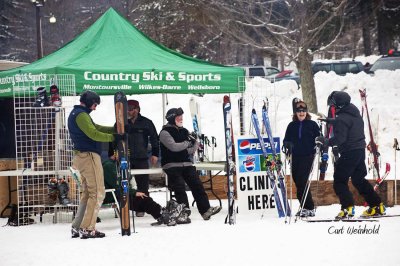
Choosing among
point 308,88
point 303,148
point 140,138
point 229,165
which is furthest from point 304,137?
point 308,88

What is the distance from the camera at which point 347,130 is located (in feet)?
36.6

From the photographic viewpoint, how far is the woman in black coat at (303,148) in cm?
1179

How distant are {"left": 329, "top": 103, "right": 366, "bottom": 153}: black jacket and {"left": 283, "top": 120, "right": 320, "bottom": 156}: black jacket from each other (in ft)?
2.00

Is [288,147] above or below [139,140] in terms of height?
below

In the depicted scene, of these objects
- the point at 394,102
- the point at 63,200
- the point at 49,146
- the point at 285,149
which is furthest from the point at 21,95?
the point at 394,102

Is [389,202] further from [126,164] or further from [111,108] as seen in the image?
[111,108]

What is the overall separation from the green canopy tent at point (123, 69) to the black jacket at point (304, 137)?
1.32m

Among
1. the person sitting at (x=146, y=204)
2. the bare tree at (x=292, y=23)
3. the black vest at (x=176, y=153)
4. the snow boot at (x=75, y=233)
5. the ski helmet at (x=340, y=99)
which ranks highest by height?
the bare tree at (x=292, y=23)

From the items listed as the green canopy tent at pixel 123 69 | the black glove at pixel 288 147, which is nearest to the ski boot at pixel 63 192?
the green canopy tent at pixel 123 69

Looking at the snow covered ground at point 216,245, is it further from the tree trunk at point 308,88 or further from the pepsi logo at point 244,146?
the tree trunk at point 308,88

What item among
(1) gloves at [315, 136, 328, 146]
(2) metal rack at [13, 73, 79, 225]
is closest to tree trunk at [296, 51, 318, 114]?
(2) metal rack at [13, 73, 79, 225]

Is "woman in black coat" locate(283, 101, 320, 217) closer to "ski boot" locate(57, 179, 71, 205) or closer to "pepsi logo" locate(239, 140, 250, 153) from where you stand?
"pepsi logo" locate(239, 140, 250, 153)

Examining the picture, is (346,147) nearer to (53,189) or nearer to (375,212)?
(375,212)

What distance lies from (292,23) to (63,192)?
16.1 meters
